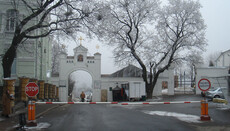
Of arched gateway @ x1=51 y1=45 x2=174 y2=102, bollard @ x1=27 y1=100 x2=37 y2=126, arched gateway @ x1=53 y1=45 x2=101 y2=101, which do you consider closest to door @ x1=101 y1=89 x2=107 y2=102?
arched gateway @ x1=51 y1=45 x2=174 y2=102

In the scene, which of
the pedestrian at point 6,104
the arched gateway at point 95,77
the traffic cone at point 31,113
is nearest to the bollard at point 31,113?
the traffic cone at point 31,113

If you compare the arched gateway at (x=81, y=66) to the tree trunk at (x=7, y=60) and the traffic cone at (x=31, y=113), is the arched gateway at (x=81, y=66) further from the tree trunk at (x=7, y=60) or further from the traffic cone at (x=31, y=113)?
the traffic cone at (x=31, y=113)

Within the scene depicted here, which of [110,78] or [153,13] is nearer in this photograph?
[153,13]

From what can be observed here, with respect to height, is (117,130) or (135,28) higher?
(135,28)

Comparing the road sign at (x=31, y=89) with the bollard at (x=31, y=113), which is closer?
the bollard at (x=31, y=113)

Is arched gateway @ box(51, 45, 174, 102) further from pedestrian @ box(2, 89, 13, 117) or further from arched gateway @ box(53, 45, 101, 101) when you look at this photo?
pedestrian @ box(2, 89, 13, 117)

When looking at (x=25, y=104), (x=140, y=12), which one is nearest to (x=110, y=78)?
(x=140, y=12)

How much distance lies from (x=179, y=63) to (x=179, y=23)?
5322 mm

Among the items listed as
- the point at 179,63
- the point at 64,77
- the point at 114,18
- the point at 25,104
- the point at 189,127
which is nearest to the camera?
the point at 189,127

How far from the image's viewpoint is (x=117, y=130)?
406 inches

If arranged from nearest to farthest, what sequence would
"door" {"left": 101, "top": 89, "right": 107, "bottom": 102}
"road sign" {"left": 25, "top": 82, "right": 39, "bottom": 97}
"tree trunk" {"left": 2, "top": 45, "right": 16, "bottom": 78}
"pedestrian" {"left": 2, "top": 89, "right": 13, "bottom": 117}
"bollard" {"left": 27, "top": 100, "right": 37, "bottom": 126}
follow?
"bollard" {"left": 27, "top": 100, "right": 37, "bottom": 126}, "road sign" {"left": 25, "top": 82, "right": 39, "bottom": 97}, "pedestrian" {"left": 2, "top": 89, "right": 13, "bottom": 117}, "tree trunk" {"left": 2, "top": 45, "right": 16, "bottom": 78}, "door" {"left": 101, "top": 89, "right": 107, "bottom": 102}

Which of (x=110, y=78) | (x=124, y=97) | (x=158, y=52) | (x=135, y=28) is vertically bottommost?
(x=124, y=97)

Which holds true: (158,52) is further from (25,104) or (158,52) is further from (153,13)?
(25,104)

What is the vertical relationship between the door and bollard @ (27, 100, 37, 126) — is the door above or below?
below
